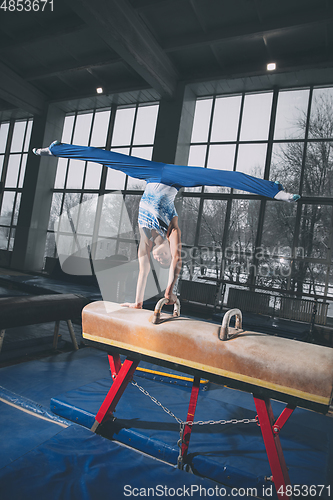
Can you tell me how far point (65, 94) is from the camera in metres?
9.22

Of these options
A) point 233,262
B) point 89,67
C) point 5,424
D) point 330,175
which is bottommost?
point 5,424

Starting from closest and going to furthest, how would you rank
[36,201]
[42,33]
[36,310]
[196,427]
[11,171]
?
[196,427], [36,310], [42,33], [36,201], [11,171]

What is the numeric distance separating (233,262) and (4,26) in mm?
7317

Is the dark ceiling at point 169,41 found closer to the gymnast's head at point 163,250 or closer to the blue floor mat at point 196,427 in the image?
the gymnast's head at point 163,250

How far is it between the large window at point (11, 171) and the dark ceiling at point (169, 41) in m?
2.52

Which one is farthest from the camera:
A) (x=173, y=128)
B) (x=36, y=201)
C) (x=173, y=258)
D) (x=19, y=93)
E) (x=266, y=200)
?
(x=36, y=201)

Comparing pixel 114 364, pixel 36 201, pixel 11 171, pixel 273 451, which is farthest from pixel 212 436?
pixel 11 171

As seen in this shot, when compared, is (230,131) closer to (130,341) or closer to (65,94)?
(65,94)

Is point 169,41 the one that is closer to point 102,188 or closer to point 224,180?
point 102,188

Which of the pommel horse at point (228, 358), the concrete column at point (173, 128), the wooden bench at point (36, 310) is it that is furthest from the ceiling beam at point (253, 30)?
the pommel horse at point (228, 358)

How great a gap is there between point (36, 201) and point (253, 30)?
7.29m

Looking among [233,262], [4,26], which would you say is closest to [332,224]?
[233,262]

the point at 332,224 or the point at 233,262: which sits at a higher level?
the point at 332,224

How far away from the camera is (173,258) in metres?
2.30
